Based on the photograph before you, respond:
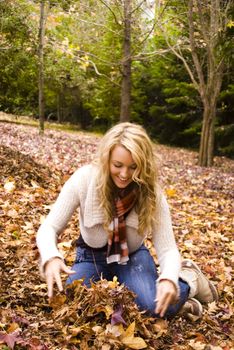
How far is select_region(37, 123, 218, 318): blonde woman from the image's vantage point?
274cm

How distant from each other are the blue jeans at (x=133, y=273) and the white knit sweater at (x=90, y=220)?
0.47 feet

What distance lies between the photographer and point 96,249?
3232mm

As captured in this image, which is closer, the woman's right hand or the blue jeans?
the woman's right hand

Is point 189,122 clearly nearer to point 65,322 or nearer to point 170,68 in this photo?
point 170,68

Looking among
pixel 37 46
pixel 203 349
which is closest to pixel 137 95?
pixel 37 46

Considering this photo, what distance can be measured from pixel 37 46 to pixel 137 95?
31.3 ft

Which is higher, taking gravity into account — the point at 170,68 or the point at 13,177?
the point at 170,68

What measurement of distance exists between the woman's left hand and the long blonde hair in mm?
461

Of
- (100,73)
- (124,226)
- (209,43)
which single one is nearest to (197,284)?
(124,226)

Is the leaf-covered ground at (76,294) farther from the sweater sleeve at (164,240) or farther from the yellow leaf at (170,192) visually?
the yellow leaf at (170,192)

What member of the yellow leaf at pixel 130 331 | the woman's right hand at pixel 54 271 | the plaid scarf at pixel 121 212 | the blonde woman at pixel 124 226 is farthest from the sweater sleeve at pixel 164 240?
the woman's right hand at pixel 54 271

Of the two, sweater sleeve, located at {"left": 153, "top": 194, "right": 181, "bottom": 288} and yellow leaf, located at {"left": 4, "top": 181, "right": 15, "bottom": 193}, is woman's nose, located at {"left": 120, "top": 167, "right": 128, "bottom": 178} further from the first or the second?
yellow leaf, located at {"left": 4, "top": 181, "right": 15, "bottom": 193}

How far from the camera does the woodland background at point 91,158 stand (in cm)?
266

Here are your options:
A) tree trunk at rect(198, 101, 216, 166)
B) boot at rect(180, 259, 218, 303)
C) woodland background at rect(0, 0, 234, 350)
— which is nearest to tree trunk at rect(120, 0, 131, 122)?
woodland background at rect(0, 0, 234, 350)
